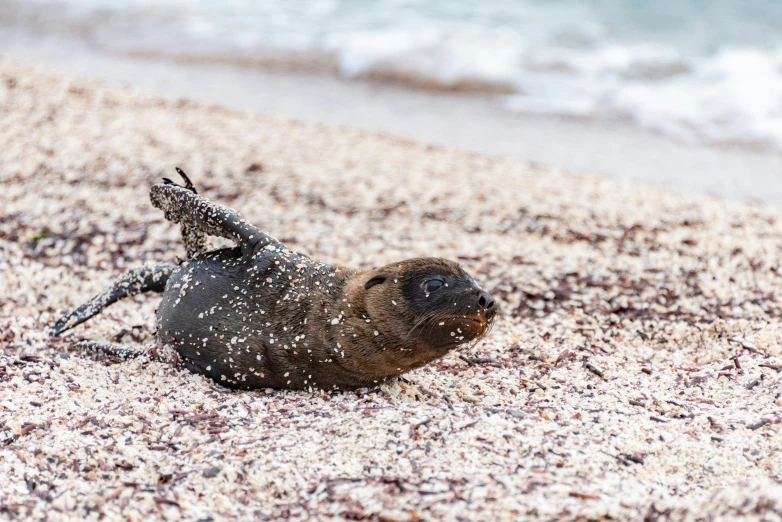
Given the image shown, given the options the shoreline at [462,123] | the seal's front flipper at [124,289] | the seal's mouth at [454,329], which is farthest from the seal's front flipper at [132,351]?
the shoreline at [462,123]

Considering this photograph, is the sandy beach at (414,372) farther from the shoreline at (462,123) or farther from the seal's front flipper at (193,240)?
the shoreline at (462,123)

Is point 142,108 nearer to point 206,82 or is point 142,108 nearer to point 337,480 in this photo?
point 206,82

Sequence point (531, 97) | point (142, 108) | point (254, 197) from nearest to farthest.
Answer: point (254, 197) < point (142, 108) < point (531, 97)

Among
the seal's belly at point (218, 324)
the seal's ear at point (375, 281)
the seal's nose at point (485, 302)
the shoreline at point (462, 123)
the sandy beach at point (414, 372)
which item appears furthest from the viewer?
the shoreline at point (462, 123)

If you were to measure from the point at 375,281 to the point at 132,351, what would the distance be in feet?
4.14

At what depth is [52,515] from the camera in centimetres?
275

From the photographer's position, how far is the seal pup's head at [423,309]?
132 inches

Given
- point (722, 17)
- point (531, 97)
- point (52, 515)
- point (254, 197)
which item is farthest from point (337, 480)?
point (722, 17)

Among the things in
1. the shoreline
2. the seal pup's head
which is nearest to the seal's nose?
the seal pup's head

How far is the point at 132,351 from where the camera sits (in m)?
4.00

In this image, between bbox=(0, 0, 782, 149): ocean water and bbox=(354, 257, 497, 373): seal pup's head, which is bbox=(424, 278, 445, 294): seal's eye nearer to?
bbox=(354, 257, 497, 373): seal pup's head

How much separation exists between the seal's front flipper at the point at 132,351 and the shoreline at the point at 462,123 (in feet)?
15.6

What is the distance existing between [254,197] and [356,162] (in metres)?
1.13

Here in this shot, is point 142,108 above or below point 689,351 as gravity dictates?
above
